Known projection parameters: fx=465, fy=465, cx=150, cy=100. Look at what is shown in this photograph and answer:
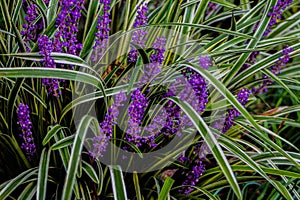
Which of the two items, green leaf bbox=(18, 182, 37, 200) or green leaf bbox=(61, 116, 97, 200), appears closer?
green leaf bbox=(61, 116, 97, 200)

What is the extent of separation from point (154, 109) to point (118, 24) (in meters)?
0.86

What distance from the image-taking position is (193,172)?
1.68 meters

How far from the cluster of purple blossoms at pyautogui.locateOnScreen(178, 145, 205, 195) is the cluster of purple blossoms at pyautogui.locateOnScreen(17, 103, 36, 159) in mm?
543

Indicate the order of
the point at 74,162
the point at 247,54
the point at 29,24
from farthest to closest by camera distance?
the point at 247,54, the point at 29,24, the point at 74,162

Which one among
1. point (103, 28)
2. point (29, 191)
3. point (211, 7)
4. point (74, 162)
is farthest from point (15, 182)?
point (211, 7)

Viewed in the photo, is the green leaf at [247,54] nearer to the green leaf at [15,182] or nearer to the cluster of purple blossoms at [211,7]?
the cluster of purple blossoms at [211,7]

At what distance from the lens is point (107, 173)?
173cm

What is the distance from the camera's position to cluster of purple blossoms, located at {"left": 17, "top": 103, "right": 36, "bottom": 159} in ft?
4.88

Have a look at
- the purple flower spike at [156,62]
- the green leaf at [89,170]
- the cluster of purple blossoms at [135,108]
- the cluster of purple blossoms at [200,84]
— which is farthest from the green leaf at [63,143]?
the cluster of purple blossoms at [200,84]

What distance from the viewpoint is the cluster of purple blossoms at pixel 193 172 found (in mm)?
1668

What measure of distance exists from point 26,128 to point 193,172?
1.99ft

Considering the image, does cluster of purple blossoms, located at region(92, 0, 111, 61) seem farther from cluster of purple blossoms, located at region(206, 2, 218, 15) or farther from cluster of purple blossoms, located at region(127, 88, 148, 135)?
cluster of purple blossoms, located at region(206, 2, 218, 15)

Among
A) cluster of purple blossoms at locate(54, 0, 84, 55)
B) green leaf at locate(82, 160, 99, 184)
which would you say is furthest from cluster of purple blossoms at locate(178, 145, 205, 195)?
cluster of purple blossoms at locate(54, 0, 84, 55)

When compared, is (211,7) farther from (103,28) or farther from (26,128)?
(26,128)
